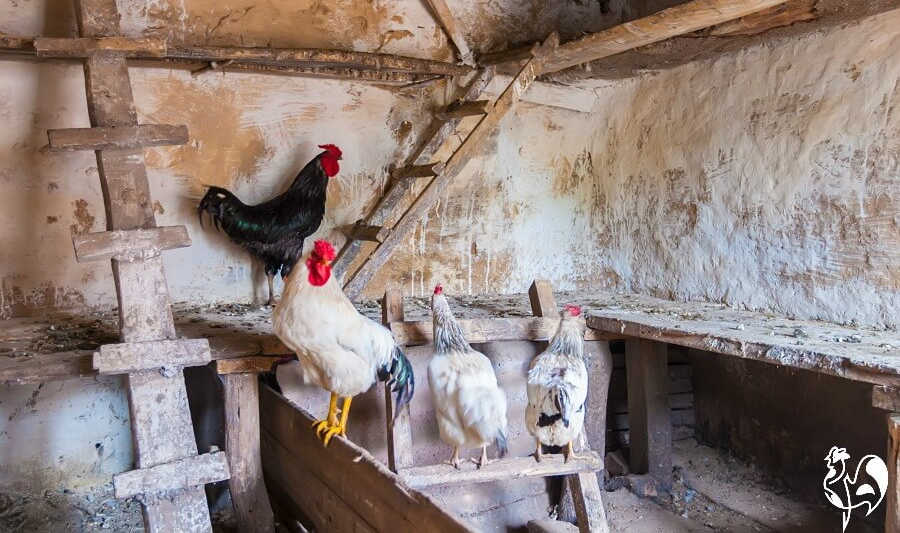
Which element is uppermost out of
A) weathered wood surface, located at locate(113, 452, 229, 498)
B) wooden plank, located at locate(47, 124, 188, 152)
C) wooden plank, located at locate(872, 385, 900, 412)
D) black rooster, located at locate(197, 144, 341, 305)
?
wooden plank, located at locate(47, 124, 188, 152)

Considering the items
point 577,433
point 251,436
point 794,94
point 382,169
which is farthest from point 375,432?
point 794,94

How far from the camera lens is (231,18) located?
356 cm

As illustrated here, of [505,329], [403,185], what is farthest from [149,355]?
[403,185]

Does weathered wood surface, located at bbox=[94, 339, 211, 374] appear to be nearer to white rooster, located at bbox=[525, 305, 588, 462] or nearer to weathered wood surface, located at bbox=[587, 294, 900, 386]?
white rooster, located at bbox=[525, 305, 588, 462]

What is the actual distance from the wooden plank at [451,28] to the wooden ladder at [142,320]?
5.92ft

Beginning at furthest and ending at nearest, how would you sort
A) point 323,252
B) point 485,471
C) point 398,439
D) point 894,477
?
point 398,439, point 485,471, point 323,252, point 894,477

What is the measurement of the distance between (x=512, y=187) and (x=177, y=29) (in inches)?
81.6

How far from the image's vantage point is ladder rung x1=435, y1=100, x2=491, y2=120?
3635 millimetres

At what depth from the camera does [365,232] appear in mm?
3791

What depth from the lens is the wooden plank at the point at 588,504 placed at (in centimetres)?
274

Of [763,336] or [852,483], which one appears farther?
[852,483]

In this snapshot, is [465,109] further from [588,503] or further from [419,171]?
[588,503]

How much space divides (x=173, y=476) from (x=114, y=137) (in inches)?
47.4

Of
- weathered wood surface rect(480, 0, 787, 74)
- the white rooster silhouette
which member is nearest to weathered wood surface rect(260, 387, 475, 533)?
weathered wood surface rect(480, 0, 787, 74)
